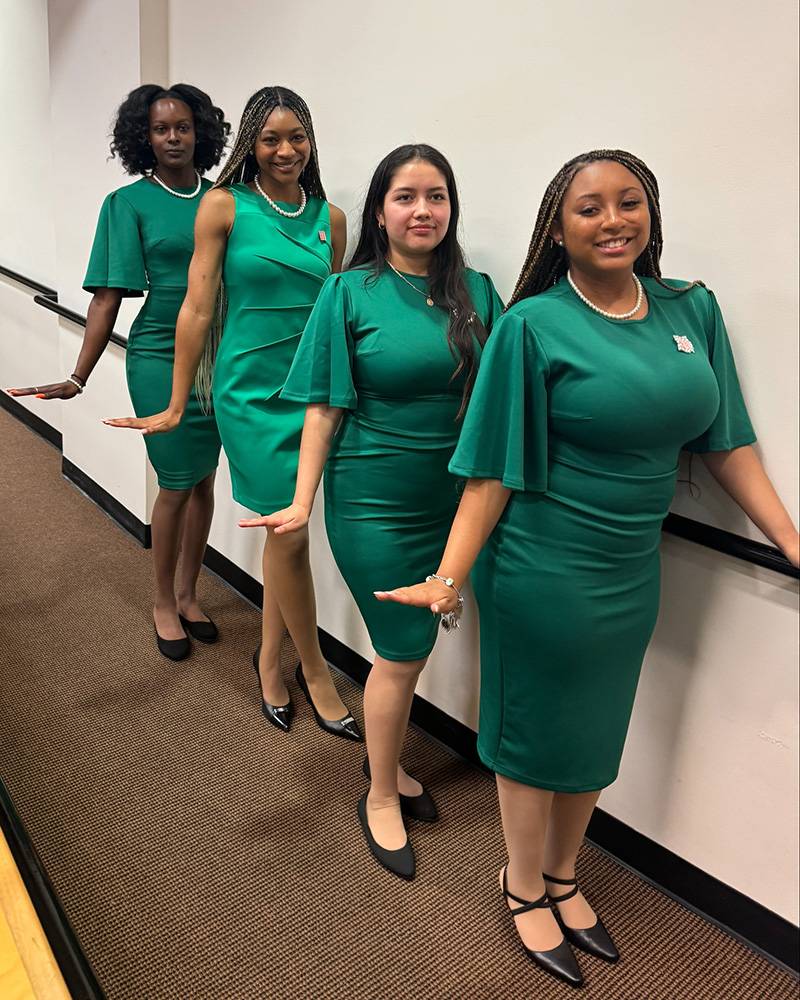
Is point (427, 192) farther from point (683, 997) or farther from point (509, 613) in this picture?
point (683, 997)

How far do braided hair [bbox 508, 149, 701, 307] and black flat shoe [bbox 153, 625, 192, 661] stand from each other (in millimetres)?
1631

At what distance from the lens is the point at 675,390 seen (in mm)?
1302

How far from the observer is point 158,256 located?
2.28 metres

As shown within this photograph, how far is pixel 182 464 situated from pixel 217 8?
1386mm

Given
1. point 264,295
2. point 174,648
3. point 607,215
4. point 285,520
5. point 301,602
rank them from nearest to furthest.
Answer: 1. point 607,215
2. point 285,520
3. point 264,295
4. point 301,602
5. point 174,648

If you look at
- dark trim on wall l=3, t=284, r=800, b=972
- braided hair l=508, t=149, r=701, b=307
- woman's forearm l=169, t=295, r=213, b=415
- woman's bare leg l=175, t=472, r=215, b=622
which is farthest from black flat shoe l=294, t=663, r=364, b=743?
braided hair l=508, t=149, r=701, b=307

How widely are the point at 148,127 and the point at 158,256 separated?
0.33 m

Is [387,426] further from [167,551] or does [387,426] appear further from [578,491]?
[167,551]

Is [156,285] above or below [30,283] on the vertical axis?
above

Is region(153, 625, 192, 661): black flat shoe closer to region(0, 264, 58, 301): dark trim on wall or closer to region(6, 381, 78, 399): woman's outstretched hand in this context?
region(6, 381, 78, 399): woman's outstretched hand

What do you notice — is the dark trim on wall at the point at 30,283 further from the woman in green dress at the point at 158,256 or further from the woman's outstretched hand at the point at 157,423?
the woman's outstretched hand at the point at 157,423

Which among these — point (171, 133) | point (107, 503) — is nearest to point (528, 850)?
point (171, 133)

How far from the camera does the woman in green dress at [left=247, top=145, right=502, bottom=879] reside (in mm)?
1595

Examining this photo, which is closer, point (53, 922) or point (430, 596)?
point (53, 922)
